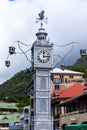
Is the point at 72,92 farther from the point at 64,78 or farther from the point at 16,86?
the point at 16,86

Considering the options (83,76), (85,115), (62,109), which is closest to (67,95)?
(62,109)

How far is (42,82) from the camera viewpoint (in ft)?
164

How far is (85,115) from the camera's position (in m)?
39.2

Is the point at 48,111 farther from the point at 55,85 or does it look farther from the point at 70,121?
the point at 55,85

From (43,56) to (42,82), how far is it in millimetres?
4749

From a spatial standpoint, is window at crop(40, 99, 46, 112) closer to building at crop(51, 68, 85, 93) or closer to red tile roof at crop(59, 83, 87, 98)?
red tile roof at crop(59, 83, 87, 98)

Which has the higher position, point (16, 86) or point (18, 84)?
point (18, 84)

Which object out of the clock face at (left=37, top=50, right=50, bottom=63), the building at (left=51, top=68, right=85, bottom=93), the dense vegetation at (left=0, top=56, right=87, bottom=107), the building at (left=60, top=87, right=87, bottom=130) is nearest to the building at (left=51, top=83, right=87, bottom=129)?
the building at (left=60, top=87, right=87, bottom=130)

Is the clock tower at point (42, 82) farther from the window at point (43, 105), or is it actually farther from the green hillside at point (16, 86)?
the green hillside at point (16, 86)

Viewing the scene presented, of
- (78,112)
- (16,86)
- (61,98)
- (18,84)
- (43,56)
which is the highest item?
(18,84)

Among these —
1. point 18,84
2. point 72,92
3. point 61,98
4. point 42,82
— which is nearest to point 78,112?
point 42,82

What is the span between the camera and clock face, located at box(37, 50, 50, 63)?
152 feet

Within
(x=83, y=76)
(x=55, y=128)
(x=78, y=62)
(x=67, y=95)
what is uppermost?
(x=78, y=62)

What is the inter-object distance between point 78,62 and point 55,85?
94.1 metres
